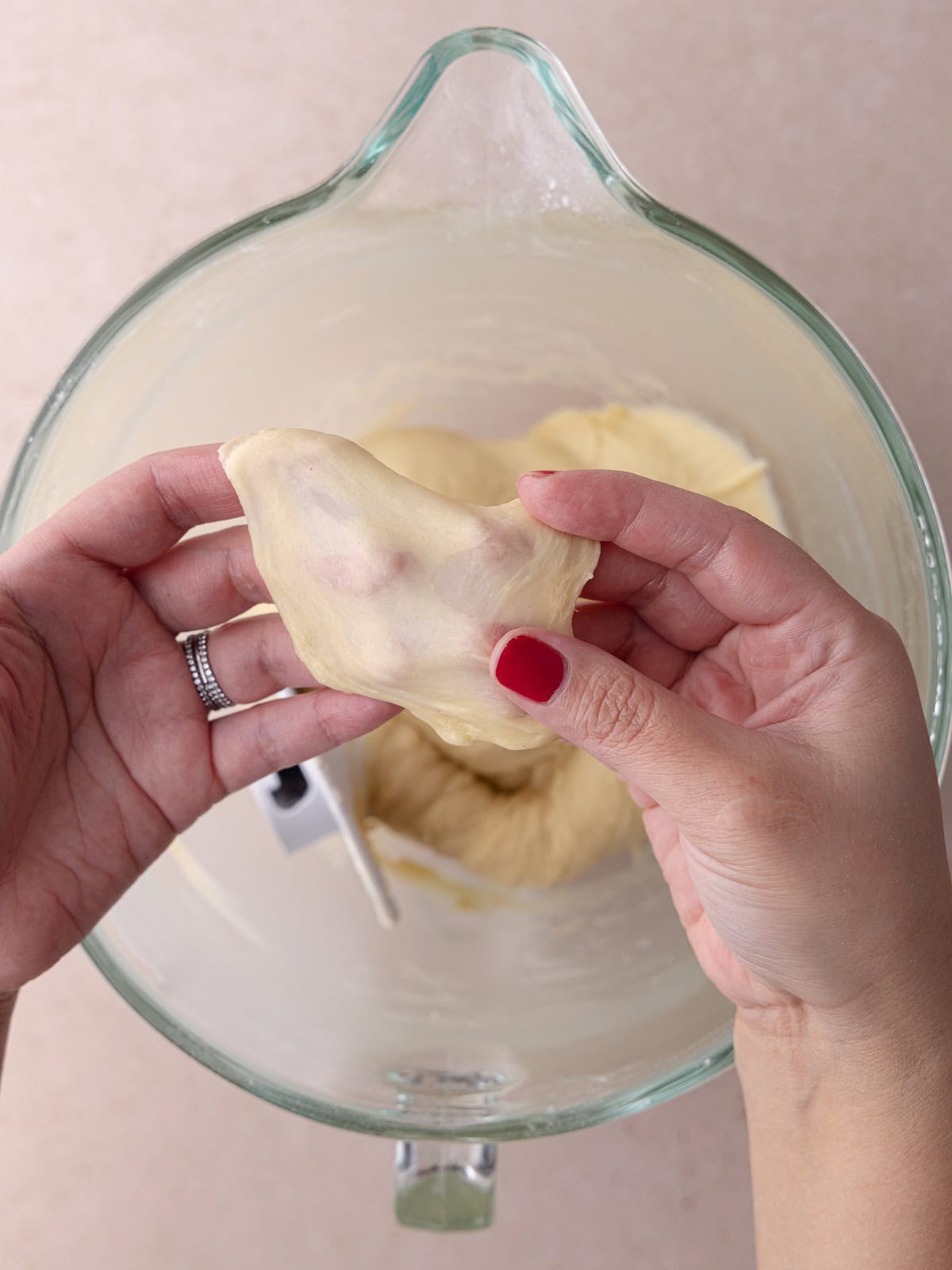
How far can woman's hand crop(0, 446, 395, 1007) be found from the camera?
2.62 ft

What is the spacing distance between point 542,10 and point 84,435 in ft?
2.35

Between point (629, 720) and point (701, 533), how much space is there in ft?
0.58

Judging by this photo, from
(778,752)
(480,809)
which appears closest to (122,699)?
(480,809)

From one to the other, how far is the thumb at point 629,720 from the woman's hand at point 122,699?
0.25 meters

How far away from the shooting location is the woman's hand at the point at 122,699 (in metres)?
0.80

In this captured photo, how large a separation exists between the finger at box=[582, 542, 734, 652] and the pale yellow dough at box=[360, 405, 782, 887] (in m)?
0.22

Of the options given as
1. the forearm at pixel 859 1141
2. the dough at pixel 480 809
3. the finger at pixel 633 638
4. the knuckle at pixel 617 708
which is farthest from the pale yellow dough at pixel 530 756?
the knuckle at pixel 617 708

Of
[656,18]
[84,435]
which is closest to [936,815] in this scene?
[84,435]

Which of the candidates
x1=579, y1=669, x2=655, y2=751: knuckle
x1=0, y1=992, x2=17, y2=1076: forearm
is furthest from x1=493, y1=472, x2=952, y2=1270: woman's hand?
x1=0, y1=992, x2=17, y2=1076: forearm

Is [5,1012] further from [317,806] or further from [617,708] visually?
[617,708]

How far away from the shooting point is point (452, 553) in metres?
0.72

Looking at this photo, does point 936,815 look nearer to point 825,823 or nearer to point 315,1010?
point 825,823

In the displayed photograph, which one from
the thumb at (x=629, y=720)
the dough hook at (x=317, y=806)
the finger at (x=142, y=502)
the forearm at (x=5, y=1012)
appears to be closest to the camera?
the thumb at (x=629, y=720)

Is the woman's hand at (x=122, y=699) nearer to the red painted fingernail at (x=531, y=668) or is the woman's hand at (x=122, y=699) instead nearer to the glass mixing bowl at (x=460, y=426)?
the glass mixing bowl at (x=460, y=426)
